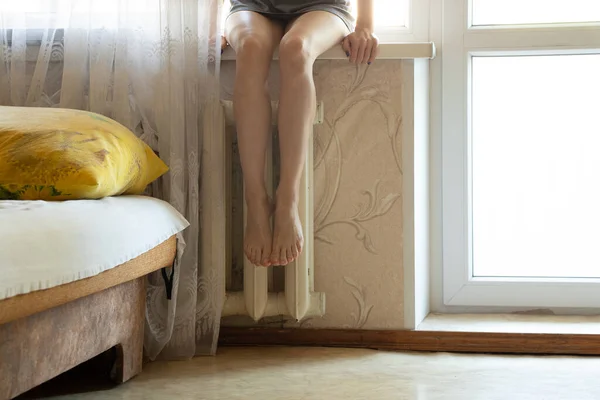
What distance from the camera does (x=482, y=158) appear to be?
2.07 meters

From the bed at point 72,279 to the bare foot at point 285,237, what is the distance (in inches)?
8.4

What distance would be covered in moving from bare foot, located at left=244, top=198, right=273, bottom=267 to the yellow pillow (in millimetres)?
291

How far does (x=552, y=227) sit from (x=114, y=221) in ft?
4.21

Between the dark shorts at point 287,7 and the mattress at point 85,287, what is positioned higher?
the dark shorts at point 287,7

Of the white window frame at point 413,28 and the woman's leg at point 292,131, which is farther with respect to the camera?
the white window frame at point 413,28

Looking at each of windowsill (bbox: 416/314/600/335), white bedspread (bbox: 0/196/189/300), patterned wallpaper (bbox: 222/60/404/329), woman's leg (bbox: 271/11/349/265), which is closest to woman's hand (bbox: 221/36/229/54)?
patterned wallpaper (bbox: 222/60/404/329)

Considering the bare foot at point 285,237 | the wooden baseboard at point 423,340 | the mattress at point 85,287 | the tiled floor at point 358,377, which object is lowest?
the tiled floor at point 358,377

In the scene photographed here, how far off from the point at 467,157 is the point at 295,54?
65cm

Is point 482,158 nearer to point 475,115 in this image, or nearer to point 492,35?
point 475,115

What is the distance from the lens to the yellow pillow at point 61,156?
48.8 inches

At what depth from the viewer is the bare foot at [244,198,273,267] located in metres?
1.63

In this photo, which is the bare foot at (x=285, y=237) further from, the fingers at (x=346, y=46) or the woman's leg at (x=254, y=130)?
the fingers at (x=346, y=46)

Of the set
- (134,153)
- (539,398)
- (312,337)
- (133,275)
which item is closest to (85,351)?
(133,275)

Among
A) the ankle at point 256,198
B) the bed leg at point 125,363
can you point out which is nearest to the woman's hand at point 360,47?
the ankle at point 256,198
